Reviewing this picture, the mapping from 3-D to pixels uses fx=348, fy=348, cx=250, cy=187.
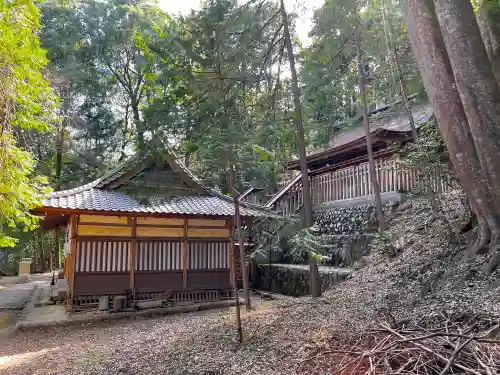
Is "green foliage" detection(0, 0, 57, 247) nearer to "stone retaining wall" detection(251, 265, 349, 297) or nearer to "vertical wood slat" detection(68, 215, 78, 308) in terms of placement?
"vertical wood slat" detection(68, 215, 78, 308)

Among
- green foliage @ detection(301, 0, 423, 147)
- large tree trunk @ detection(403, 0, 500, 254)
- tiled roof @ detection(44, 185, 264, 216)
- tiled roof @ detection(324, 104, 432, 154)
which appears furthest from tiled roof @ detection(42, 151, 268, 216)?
large tree trunk @ detection(403, 0, 500, 254)

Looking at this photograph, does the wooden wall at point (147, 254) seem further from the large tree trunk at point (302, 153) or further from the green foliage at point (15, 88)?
the large tree trunk at point (302, 153)

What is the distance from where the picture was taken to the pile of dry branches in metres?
2.54

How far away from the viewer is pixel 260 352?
4848 millimetres

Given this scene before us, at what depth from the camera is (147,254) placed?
10.5 meters

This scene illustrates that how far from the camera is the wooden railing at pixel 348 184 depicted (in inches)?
404

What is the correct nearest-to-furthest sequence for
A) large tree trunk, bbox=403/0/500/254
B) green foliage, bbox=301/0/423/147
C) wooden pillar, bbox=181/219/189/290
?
1. large tree trunk, bbox=403/0/500/254
2. green foliage, bbox=301/0/423/147
3. wooden pillar, bbox=181/219/189/290

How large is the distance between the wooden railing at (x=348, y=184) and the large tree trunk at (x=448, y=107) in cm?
386

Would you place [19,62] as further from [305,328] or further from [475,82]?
[475,82]

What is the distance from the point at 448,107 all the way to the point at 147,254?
8.68 m

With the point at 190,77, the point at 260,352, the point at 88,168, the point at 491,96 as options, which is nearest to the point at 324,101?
the point at 190,77

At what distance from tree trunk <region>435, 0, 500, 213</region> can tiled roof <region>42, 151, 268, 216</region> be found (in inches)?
210

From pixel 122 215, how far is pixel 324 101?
258 inches

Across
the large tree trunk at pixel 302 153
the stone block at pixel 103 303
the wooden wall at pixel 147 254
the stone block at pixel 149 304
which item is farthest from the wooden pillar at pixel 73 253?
the large tree trunk at pixel 302 153
